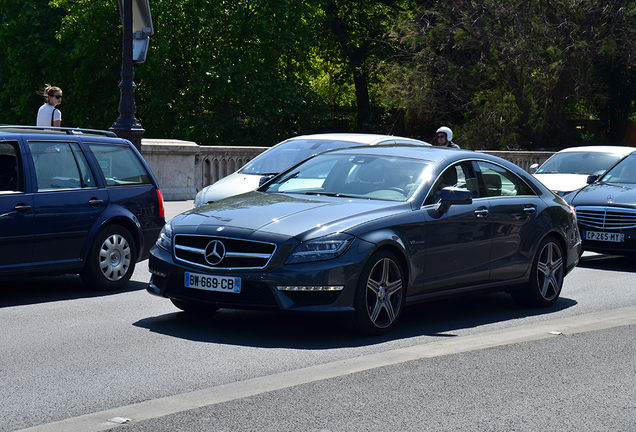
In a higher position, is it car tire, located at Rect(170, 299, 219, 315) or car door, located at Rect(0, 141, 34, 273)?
car door, located at Rect(0, 141, 34, 273)

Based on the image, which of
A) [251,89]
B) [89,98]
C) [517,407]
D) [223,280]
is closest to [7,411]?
[223,280]

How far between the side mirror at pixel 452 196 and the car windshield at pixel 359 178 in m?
0.26

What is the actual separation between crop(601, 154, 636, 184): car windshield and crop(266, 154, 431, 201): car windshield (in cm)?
625

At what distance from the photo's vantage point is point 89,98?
126 feet

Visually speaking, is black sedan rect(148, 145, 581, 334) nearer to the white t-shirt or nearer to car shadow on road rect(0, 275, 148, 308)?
car shadow on road rect(0, 275, 148, 308)

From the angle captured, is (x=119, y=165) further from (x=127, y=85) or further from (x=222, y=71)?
(x=222, y=71)

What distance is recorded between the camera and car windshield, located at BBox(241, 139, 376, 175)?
44.9 ft

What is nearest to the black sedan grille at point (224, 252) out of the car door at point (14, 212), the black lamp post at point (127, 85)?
the car door at point (14, 212)

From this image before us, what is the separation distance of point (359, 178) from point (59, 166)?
2.92m

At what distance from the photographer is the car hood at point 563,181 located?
15180 mm

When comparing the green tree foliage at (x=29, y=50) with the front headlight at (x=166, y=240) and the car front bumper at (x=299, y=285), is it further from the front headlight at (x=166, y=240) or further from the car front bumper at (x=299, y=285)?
the car front bumper at (x=299, y=285)

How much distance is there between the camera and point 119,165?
9.27m

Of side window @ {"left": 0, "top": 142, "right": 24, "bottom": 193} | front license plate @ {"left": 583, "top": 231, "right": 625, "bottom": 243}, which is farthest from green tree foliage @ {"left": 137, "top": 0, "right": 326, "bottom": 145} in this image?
side window @ {"left": 0, "top": 142, "right": 24, "bottom": 193}

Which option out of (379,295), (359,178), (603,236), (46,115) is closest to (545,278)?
(359,178)
